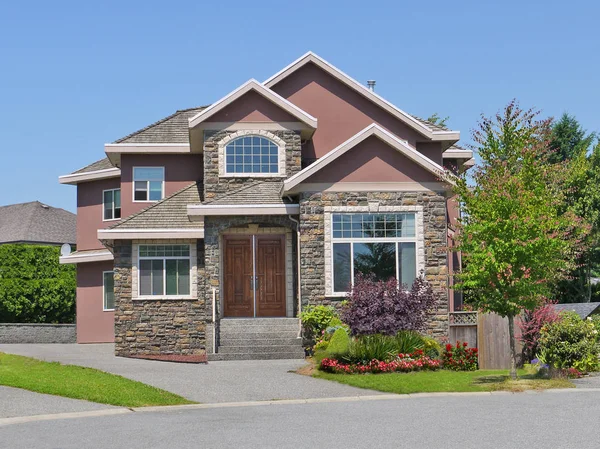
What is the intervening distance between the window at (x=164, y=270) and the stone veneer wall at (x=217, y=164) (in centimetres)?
190

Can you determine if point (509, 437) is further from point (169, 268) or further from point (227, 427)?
point (169, 268)

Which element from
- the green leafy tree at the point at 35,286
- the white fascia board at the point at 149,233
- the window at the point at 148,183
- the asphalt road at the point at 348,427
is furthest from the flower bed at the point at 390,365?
the green leafy tree at the point at 35,286

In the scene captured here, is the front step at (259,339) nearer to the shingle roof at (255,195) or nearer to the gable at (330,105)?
the shingle roof at (255,195)

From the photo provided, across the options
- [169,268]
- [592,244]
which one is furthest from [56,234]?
[592,244]

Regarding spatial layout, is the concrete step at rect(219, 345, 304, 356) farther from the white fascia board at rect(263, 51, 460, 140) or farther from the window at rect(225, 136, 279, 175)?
the white fascia board at rect(263, 51, 460, 140)

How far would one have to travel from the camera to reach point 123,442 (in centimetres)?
1024

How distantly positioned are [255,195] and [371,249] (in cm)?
370

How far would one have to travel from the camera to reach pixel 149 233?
23641 mm

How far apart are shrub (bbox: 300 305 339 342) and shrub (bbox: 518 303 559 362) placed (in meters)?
4.93

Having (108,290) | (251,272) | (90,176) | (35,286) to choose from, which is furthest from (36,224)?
(251,272)

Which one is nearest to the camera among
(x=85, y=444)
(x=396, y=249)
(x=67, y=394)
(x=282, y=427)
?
(x=85, y=444)

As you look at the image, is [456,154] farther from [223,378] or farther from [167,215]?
[223,378]

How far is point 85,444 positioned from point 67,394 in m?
4.77

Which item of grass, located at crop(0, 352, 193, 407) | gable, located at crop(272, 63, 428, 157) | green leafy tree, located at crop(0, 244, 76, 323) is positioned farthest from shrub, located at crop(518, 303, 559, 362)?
green leafy tree, located at crop(0, 244, 76, 323)
